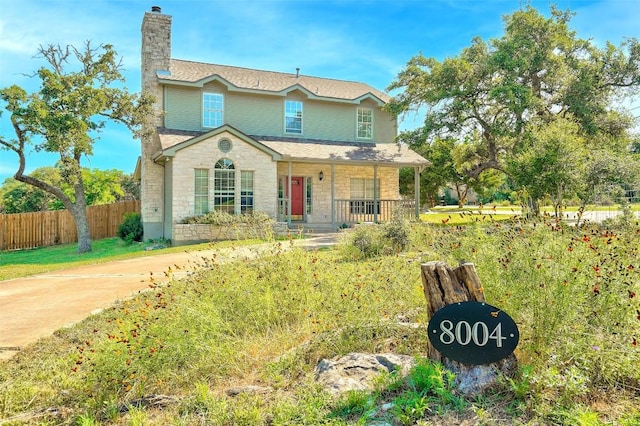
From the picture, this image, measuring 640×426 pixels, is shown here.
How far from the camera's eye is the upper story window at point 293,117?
1998cm

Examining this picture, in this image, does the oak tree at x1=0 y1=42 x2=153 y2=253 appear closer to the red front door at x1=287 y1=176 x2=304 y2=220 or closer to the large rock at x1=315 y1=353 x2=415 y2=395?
the red front door at x1=287 y1=176 x2=304 y2=220

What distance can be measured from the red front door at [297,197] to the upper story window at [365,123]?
13.8 ft

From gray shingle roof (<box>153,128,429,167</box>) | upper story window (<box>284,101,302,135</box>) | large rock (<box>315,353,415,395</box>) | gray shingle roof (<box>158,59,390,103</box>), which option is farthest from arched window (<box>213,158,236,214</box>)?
large rock (<box>315,353,415,395</box>)

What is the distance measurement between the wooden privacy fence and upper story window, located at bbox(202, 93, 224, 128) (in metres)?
5.86

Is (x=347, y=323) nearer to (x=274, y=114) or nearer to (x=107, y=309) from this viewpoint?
(x=107, y=309)

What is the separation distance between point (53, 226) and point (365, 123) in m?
16.4

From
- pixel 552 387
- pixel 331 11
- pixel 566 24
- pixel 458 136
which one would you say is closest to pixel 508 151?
pixel 458 136

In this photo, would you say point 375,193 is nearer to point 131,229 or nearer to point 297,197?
point 297,197

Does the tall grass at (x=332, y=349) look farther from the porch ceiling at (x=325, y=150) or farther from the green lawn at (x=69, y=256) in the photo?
the porch ceiling at (x=325, y=150)

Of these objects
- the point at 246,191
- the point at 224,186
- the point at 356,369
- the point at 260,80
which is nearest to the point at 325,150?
the point at 246,191

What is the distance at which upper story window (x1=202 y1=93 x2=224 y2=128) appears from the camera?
18500 mm

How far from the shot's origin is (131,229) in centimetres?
1833

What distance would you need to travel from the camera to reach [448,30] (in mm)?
11688

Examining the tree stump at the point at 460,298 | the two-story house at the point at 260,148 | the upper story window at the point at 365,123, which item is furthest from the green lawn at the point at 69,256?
the upper story window at the point at 365,123
